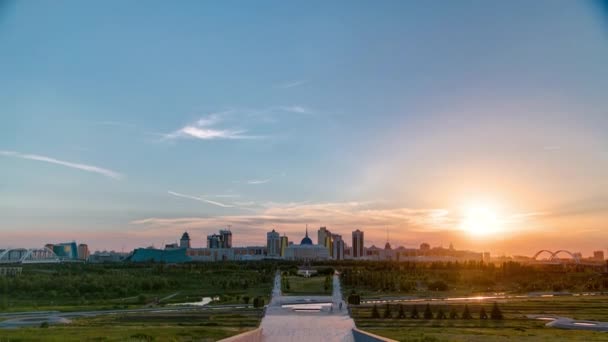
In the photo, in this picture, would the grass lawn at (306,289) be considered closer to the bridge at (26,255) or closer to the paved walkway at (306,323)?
the paved walkway at (306,323)

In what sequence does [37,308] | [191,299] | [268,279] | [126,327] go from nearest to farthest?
[126,327] < [37,308] < [191,299] < [268,279]

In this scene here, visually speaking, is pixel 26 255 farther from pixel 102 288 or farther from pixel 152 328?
pixel 152 328

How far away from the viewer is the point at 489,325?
3325 centimetres

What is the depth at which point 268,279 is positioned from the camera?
250ft

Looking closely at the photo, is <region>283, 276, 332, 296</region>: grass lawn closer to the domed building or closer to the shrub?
the shrub

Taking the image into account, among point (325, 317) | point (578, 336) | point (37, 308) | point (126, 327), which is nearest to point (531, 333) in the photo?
point (578, 336)

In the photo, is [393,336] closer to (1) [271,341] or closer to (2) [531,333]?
(1) [271,341]

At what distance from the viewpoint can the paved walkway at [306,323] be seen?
26.1 metres

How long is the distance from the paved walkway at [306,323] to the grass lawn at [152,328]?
1.45 metres

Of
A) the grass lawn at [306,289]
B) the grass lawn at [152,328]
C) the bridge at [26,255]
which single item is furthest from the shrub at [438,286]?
the bridge at [26,255]

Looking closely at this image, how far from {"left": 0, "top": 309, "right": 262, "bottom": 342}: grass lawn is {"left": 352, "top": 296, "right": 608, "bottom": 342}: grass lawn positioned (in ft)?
25.0

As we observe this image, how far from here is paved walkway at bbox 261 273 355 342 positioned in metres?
26.1

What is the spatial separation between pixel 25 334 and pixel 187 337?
867 cm

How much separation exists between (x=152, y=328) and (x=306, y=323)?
8244mm
